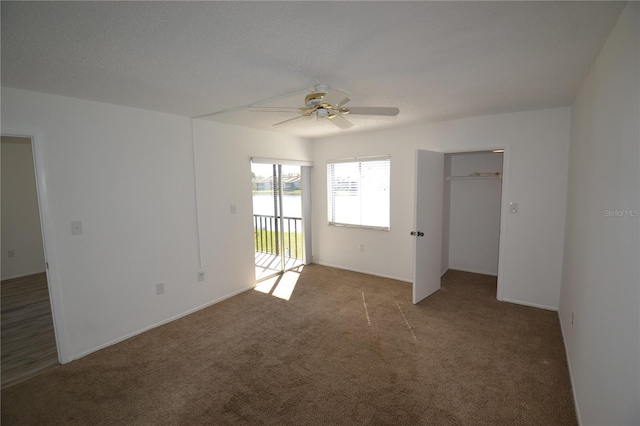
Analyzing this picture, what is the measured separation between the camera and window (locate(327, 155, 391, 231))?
15.5 ft

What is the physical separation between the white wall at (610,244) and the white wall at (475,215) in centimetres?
250

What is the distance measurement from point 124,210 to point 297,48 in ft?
8.04

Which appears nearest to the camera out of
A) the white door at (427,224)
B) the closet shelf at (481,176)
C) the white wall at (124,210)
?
the white wall at (124,210)

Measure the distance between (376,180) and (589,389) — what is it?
3.47 metres

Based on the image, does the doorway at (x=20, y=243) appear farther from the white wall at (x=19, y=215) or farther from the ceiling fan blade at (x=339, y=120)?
the ceiling fan blade at (x=339, y=120)

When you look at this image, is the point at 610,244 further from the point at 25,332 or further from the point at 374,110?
the point at 25,332

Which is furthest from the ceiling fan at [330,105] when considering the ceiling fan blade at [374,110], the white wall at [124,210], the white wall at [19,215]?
the white wall at [19,215]

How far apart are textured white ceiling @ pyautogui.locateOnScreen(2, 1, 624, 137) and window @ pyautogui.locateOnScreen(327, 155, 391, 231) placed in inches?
76.5

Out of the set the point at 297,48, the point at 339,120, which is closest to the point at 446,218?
the point at 339,120

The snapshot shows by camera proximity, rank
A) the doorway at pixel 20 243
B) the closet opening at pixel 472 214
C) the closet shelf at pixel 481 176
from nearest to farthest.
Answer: the doorway at pixel 20 243 → the closet shelf at pixel 481 176 → the closet opening at pixel 472 214

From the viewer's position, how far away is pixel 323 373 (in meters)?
2.46

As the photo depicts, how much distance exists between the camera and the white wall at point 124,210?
2617mm

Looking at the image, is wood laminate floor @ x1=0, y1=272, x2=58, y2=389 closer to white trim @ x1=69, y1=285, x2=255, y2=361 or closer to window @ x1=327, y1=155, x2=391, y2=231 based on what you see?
white trim @ x1=69, y1=285, x2=255, y2=361

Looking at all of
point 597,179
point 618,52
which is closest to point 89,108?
point 618,52
